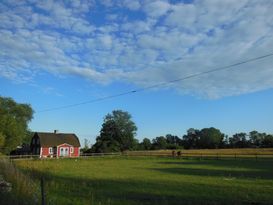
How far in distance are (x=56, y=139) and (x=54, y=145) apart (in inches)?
73.4

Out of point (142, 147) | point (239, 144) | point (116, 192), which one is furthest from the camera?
point (239, 144)

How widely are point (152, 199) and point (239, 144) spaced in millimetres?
133823

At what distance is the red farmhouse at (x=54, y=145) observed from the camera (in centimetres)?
8794

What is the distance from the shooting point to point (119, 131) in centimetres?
11081

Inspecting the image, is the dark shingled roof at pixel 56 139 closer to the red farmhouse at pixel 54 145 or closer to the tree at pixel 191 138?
the red farmhouse at pixel 54 145

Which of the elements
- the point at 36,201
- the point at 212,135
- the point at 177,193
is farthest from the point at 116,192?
the point at 212,135

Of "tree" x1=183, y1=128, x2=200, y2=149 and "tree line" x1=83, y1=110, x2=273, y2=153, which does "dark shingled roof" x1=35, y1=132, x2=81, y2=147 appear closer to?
"tree line" x1=83, y1=110, x2=273, y2=153

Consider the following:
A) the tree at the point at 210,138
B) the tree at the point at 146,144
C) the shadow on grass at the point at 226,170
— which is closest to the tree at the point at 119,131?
the tree at the point at 146,144

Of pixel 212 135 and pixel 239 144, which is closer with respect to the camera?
pixel 239 144

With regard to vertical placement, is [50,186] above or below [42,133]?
below

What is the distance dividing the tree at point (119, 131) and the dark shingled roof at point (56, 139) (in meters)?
10.1

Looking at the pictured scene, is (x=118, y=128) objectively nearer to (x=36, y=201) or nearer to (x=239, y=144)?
(x=239, y=144)

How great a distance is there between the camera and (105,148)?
92125 mm

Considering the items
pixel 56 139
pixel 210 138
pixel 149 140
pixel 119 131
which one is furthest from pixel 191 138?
pixel 56 139
